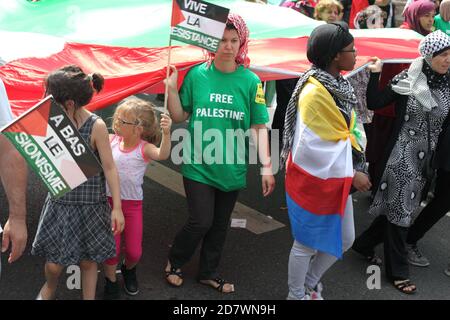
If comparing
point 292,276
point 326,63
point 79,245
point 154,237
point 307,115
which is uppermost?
Result: point 326,63

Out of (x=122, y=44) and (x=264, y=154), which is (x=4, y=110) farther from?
(x=122, y=44)

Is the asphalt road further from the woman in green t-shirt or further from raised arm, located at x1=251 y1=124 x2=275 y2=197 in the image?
raised arm, located at x1=251 y1=124 x2=275 y2=197

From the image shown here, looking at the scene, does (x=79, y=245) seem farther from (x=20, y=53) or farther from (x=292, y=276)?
(x=20, y=53)

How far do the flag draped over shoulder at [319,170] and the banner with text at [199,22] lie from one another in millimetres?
562

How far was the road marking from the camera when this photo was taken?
4473 millimetres

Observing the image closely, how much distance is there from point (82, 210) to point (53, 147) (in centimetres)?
50

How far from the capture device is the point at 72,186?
2.53 metres

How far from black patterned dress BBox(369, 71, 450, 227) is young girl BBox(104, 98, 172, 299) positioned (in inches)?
59.5

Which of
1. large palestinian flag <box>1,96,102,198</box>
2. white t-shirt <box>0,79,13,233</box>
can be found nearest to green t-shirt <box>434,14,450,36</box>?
large palestinian flag <box>1,96,102,198</box>

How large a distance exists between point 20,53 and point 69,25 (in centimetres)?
154

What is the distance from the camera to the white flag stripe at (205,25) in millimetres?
3006

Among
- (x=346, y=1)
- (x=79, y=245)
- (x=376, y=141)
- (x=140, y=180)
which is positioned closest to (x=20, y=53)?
(x=140, y=180)

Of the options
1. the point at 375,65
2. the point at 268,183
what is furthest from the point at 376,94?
the point at 268,183

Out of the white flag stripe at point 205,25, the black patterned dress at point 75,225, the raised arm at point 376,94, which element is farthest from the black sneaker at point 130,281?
the raised arm at point 376,94
